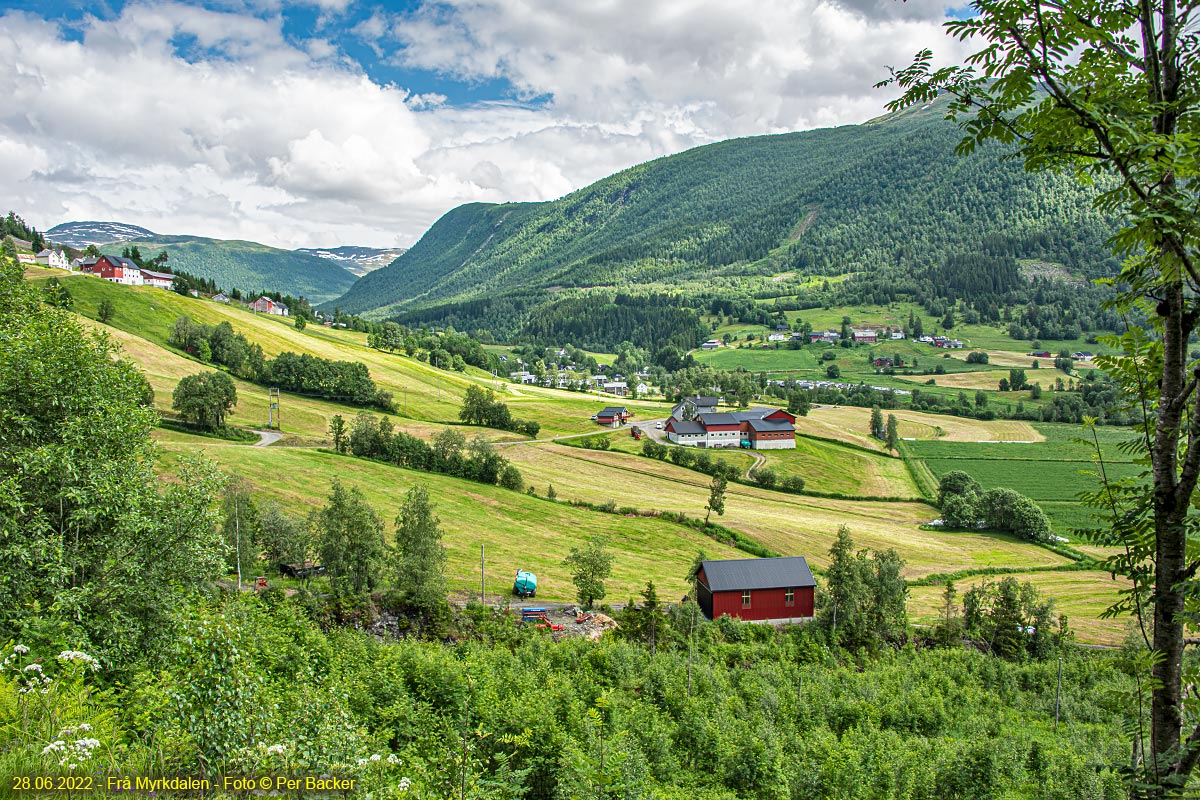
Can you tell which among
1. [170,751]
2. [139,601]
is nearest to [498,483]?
[139,601]

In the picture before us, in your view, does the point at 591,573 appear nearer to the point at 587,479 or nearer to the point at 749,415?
the point at 587,479

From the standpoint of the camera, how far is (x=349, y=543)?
43.3 metres

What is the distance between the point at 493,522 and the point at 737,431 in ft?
204

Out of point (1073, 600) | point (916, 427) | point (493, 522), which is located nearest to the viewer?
point (1073, 600)

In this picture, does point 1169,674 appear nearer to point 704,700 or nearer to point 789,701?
point 704,700

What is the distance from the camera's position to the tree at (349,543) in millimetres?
42656

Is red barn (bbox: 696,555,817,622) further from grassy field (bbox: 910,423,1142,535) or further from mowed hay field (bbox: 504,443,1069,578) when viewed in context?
grassy field (bbox: 910,423,1142,535)

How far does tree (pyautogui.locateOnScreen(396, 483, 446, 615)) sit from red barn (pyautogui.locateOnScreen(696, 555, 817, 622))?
20590 mm

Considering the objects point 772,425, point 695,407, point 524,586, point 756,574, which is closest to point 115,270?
point 695,407

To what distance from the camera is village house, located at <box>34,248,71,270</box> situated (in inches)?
5989

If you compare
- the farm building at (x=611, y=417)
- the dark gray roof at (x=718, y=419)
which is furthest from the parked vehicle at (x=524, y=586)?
the farm building at (x=611, y=417)

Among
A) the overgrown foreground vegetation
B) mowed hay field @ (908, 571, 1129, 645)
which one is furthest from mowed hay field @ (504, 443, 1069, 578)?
the overgrown foreground vegetation

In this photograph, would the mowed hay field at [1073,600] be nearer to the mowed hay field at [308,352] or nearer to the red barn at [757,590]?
the red barn at [757,590]

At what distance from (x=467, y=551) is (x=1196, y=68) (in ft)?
189
